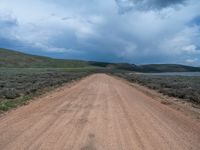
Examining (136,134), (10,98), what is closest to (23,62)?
(10,98)

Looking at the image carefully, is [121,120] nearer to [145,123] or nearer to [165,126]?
[145,123]

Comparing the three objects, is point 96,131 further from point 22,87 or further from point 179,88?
point 179,88

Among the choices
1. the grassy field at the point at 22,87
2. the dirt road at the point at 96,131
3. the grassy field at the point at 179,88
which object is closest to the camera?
the dirt road at the point at 96,131

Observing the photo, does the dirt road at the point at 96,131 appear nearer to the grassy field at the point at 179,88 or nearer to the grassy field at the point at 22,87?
the grassy field at the point at 22,87

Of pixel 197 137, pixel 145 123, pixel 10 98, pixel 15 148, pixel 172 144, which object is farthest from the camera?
pixel 10 98

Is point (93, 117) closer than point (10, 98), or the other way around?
point (93, 117)

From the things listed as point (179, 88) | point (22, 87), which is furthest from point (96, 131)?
point (179, 88)

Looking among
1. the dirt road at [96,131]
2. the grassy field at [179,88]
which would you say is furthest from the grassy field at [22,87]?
the grassy field at [179,88]

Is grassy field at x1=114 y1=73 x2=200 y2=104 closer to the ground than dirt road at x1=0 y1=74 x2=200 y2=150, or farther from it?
closer to the ground

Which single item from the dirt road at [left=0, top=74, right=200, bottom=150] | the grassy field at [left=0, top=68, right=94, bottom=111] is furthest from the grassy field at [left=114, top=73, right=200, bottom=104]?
the grassy field at [left=0, top=68, right=94, bottom=111]

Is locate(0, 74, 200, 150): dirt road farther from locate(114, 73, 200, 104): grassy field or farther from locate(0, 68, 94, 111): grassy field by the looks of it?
locate(114, 73, 200, 104): grassy field

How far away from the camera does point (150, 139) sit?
314 inches

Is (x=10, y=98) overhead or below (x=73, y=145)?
below

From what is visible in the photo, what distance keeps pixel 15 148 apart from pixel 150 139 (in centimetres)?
358
